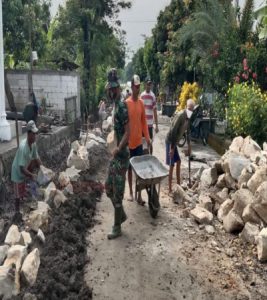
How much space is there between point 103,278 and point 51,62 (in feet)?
54.4

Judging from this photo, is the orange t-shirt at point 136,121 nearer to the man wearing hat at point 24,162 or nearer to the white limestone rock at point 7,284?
the man wearing hat at point 24,162

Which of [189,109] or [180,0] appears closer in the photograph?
[189,109]

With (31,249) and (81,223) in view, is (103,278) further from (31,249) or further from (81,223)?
(81,223)

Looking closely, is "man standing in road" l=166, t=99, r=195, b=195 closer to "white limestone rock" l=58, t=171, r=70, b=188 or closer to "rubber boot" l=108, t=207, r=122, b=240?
"white limestone rock" l=58, t=171, r=70, b=188

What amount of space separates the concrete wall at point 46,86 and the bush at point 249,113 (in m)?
5.84

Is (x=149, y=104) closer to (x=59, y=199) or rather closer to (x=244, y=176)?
(x=244, y=176)

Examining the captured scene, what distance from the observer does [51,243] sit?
17.5ft

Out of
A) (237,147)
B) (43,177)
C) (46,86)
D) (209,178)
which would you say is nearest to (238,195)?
(209,178)

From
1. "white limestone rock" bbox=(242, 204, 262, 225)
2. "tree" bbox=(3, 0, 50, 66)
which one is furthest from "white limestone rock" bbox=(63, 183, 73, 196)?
"tree" bbox=(3, 0, 50, 66)

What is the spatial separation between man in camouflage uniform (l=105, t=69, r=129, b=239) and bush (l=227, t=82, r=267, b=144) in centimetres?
518

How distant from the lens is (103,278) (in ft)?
16.3

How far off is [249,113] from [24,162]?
18.9 feet

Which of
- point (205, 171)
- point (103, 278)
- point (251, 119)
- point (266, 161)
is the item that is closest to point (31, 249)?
point (103, 278)

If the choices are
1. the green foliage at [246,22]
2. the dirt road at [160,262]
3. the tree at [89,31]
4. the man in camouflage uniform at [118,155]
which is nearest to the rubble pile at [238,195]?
the dirt road at [160,262]
